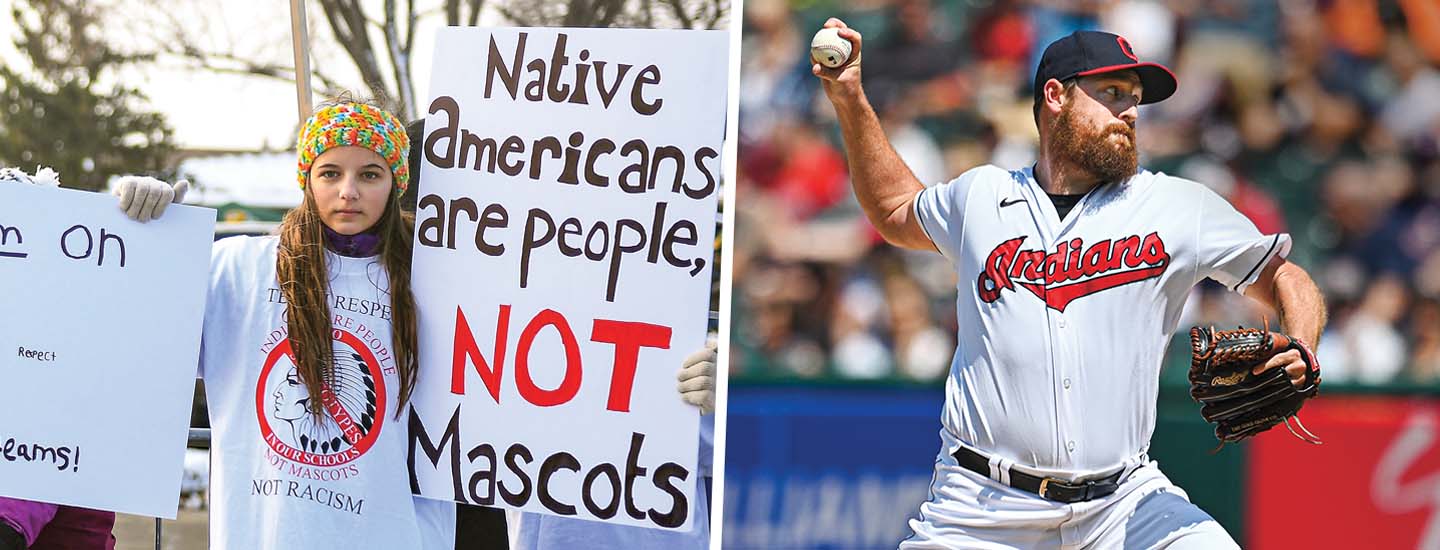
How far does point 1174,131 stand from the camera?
17.2 ft

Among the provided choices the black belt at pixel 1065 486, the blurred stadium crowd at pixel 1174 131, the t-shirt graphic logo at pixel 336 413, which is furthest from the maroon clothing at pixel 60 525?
the black belt at pixel 1065 486

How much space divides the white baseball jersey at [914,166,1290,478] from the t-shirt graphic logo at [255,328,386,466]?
139 centimetres

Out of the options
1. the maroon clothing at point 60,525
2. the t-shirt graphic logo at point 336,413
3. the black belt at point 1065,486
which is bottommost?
the maroon clothing at point 60,525

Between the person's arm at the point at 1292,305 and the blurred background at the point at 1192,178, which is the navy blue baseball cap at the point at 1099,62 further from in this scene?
the blurred background at the point at 1192,178

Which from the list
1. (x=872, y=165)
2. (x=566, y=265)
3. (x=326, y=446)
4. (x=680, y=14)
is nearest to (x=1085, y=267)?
(x=872, y=165)

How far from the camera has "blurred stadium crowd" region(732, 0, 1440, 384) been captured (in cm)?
509

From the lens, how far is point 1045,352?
10.8 ft

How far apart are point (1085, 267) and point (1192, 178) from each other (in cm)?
206

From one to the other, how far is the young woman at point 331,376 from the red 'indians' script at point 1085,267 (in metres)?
1.48

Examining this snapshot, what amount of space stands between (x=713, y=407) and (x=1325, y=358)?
259cm

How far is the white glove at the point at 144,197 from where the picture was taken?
11.8 feet

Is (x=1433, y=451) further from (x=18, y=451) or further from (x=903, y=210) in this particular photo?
(x=18, y=451)

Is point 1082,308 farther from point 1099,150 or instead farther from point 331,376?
point 331,376

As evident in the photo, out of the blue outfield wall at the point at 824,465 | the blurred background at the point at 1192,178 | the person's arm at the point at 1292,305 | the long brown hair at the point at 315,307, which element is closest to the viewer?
the person's arm at the point at 1292,305
